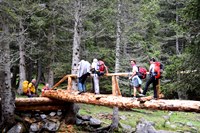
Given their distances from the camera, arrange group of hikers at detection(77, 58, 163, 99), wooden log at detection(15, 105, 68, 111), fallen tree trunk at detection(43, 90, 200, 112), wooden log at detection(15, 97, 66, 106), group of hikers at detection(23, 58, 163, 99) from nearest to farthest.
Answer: fallen tree trunk at detection(43, 90, 200, 112) → group of hikers at detection(23, 58, 163, 99) → group of hikers at detection(77, 58, 163, 99) → wooden log at detection(15, 97, 66, 106) → wooden log at detection(15, 105, 68, 111)

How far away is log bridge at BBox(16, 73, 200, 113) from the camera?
7.88 metres

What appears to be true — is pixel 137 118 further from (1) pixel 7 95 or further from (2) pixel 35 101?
(1) pixel 7 95

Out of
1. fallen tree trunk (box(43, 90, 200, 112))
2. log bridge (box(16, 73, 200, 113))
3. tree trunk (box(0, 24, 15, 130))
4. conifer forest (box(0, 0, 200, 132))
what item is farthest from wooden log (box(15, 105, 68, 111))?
fallen tree trunk (box(43, 90, 200, 112))

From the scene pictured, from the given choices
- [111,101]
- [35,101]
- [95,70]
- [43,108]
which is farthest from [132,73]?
[43,108]

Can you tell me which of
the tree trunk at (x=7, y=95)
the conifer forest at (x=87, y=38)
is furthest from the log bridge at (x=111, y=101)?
the conifer forest at (x=87, y=38)

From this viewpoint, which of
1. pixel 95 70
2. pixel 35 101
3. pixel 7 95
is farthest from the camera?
pixel 35 101

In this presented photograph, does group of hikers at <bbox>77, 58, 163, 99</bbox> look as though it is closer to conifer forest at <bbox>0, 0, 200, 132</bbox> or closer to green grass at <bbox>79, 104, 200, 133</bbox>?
conifer forest at <bbox>0, 0, 200, 132</bbox>

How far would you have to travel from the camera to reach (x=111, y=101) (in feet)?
32.9

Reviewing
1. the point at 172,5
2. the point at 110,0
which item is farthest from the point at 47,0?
the point at 172,5

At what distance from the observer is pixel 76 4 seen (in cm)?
1614

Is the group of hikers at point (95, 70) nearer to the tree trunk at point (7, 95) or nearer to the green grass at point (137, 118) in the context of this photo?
the tree trunk at point (7, 95)

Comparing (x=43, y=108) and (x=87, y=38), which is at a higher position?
(x=87, y=38)

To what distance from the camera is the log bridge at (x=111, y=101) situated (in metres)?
7.88

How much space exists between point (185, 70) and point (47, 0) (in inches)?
512
